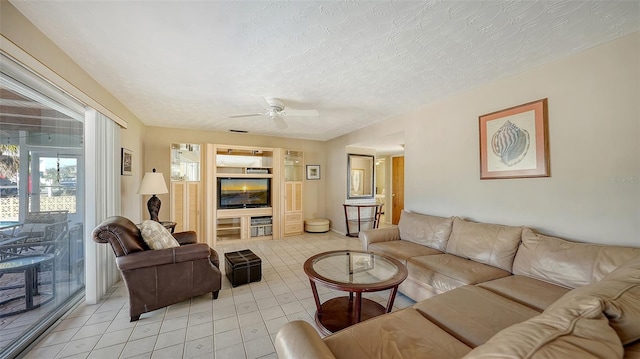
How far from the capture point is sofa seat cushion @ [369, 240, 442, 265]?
105 inches

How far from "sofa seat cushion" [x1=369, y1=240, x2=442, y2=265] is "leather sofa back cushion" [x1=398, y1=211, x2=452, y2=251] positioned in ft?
0.27

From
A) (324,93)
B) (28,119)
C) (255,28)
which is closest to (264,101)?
(324,93)

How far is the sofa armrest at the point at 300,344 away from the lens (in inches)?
37.6

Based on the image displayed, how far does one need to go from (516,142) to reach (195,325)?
3.60 metres

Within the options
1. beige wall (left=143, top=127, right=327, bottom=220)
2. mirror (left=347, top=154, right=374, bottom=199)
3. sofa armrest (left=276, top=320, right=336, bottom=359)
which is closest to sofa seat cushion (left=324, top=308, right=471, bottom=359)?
sofa armrest (left=276, top=320, right=336, bottom=359)

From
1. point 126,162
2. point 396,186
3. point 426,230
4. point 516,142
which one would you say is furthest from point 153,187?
point 396,186

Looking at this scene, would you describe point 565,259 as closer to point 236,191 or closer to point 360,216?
point 360,216

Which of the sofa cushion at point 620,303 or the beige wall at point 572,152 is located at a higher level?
the beige wall at point 572,152

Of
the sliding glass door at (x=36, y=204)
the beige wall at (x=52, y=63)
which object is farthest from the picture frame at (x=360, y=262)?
the beige wall at (x=52, y=63)

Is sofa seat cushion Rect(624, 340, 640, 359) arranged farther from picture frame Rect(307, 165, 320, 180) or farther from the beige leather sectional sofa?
picture frame Rect(307, 165, 320, 180)

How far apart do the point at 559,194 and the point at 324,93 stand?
8.47ft

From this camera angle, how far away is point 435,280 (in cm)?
224

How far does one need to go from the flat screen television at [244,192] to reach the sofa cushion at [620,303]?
4.92 m

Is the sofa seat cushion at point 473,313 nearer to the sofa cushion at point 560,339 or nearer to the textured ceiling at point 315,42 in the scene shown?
the sofa cushion at point 560,339
